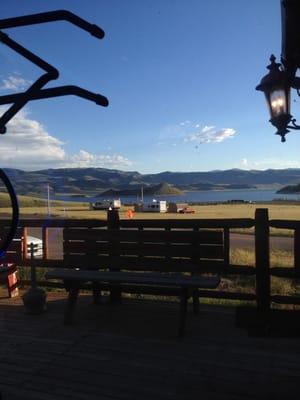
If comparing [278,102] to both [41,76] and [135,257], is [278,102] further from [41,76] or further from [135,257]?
[41,76]

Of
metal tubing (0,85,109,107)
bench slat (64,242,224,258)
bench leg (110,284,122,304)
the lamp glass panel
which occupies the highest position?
the lamp glass panel

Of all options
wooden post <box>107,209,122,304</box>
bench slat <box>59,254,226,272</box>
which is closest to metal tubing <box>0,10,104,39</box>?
bench slat <box>59,254,226,272</box>

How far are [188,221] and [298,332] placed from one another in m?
1.95

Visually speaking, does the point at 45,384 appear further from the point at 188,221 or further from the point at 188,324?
the point at 188,221

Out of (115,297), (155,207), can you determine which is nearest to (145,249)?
(115,297)

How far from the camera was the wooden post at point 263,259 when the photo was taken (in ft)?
18.4

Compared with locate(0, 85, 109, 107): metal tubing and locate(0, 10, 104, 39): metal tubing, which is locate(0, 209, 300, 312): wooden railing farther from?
locate(0, 10, 104, 39): metal tubing

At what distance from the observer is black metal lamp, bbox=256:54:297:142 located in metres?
4.79

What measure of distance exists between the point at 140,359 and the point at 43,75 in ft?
10.3

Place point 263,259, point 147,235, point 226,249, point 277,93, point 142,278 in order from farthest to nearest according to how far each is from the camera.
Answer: point 147,235
point 226,249
point 263,259
point 142,278
point 277,93

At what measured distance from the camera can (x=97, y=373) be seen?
4047 millimetres

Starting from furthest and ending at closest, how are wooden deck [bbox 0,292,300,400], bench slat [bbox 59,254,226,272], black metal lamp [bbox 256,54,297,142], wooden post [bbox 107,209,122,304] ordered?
wooden post [bbox 107,209,122,304] → bench slat [bbox 59,254,226,272] → black metal lamp [bbox 256,54,297,142] → wooden deck [bbox 0,292,300,400]

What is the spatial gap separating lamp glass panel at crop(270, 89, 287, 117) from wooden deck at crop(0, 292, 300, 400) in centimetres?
239

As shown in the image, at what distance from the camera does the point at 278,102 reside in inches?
191
